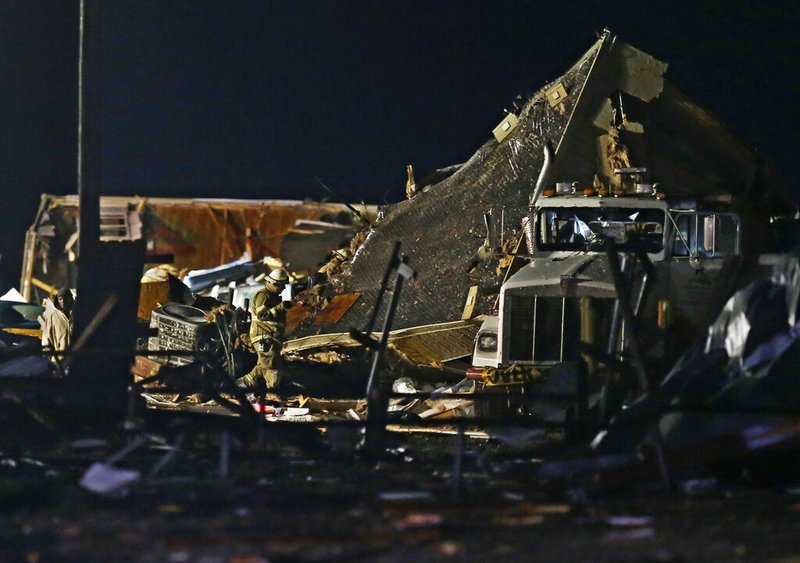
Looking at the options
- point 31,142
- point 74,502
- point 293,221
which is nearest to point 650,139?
point 74,502

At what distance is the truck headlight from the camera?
53.1 feet

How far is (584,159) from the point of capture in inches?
819

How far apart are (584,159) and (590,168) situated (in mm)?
166

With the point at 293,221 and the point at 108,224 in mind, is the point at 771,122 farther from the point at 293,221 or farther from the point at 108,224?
the point at 108,224

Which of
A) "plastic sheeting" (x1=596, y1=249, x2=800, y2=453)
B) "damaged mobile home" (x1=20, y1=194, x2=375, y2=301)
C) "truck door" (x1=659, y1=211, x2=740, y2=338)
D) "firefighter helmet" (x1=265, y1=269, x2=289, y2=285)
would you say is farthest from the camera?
"damaged mobile home" (x1=20, y1=194, x2=375, y2=301)

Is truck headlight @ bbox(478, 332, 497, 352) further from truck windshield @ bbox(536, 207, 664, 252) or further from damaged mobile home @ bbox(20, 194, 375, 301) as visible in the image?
damaged mobile home @ bbox(20, 194, 375, 301)

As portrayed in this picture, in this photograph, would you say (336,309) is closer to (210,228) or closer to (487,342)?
(487,342)

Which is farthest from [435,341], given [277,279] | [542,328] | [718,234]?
[718,234]

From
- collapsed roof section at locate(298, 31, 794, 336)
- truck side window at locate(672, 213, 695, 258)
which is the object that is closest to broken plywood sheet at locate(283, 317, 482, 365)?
collapsed roof section at locate(298, 31, 794, 336)

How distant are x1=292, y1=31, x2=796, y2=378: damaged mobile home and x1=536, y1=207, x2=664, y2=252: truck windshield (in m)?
2.74

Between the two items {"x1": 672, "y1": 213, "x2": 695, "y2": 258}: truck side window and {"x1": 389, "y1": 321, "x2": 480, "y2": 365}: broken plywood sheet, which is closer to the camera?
{"x1": 672, "y1": 213, "x2": 695, "y2": 258}: truck side window

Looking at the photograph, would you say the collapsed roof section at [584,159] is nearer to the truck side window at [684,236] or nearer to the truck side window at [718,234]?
the truck side window at [684,236]

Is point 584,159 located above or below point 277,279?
above

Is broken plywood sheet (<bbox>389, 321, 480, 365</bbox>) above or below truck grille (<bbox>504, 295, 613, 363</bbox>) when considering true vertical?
below
